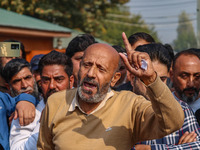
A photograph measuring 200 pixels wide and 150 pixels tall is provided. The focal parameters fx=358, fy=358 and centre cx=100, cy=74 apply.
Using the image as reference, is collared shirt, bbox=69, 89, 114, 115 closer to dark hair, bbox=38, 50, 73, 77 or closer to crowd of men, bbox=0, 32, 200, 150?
crowd of men, bbox=0, 32, 200, 150

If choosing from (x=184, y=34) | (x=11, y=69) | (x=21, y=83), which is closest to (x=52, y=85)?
(x=21, y=83)

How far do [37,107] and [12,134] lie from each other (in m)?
0.46

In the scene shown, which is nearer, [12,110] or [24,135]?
[24,135]

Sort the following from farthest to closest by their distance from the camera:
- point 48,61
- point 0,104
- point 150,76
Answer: point 48,61 → point 0,104 → point 150,76

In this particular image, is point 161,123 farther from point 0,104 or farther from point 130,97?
point 0,104

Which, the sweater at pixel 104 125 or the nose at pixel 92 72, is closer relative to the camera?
the sweater at pixel 104 125

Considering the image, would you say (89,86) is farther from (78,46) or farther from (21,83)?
(78,46)

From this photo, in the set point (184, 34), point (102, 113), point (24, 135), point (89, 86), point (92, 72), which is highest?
point (92, 72)

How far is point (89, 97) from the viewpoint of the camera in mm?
2916

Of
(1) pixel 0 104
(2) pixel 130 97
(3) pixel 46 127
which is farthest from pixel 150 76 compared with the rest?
(1) pixel 0 104

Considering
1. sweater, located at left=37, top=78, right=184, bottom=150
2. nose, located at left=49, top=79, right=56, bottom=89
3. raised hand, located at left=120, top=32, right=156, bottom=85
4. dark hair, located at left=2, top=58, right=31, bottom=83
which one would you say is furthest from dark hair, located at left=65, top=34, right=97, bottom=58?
raised hand, located at left=120, top=32, right=156, bottom=85

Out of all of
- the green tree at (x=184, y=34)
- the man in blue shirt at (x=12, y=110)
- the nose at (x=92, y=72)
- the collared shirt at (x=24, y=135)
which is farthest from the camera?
the green tree at (x=184, y=34)

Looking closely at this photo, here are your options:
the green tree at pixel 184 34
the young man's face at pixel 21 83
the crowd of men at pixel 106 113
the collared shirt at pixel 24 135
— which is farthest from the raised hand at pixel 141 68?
the green tree at pixel 184 34

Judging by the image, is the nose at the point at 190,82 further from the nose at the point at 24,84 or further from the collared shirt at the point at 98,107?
the nose at the point at 24,84
